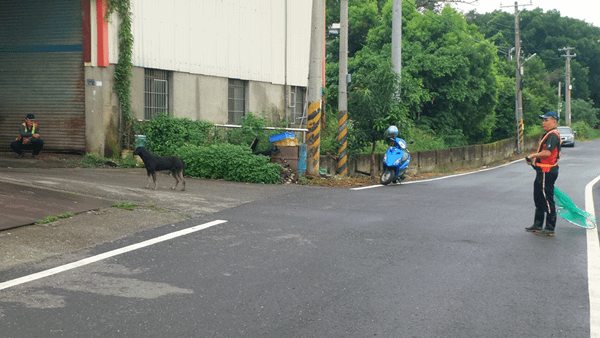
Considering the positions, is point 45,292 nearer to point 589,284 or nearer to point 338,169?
point 589,284

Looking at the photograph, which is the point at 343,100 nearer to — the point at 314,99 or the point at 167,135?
the point at 314,99

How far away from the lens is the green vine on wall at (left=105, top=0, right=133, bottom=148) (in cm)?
1912

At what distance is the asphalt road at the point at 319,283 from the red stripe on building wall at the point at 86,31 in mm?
9907

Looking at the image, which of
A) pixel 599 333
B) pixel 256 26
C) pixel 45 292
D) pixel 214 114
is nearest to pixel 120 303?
pixel 45 292

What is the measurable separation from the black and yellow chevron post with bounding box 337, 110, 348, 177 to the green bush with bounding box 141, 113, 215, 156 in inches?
145

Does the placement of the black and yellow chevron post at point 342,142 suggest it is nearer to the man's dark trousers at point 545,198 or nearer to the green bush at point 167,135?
the green bush at point 167,135

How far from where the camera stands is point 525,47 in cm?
8944

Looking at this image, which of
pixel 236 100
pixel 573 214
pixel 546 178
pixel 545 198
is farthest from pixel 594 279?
pixel 236 100

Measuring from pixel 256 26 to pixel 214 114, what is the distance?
412 centimetres

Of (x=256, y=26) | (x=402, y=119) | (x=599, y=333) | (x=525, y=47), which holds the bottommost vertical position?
(x=599, y=333)

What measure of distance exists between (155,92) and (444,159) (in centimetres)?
1243

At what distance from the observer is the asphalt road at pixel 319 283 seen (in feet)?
17.8

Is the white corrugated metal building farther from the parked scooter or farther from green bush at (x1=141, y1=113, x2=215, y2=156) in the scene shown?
the parked scooter

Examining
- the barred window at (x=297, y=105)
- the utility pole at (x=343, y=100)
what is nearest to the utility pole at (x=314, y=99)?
the utility pole at (x=343, y=100)
